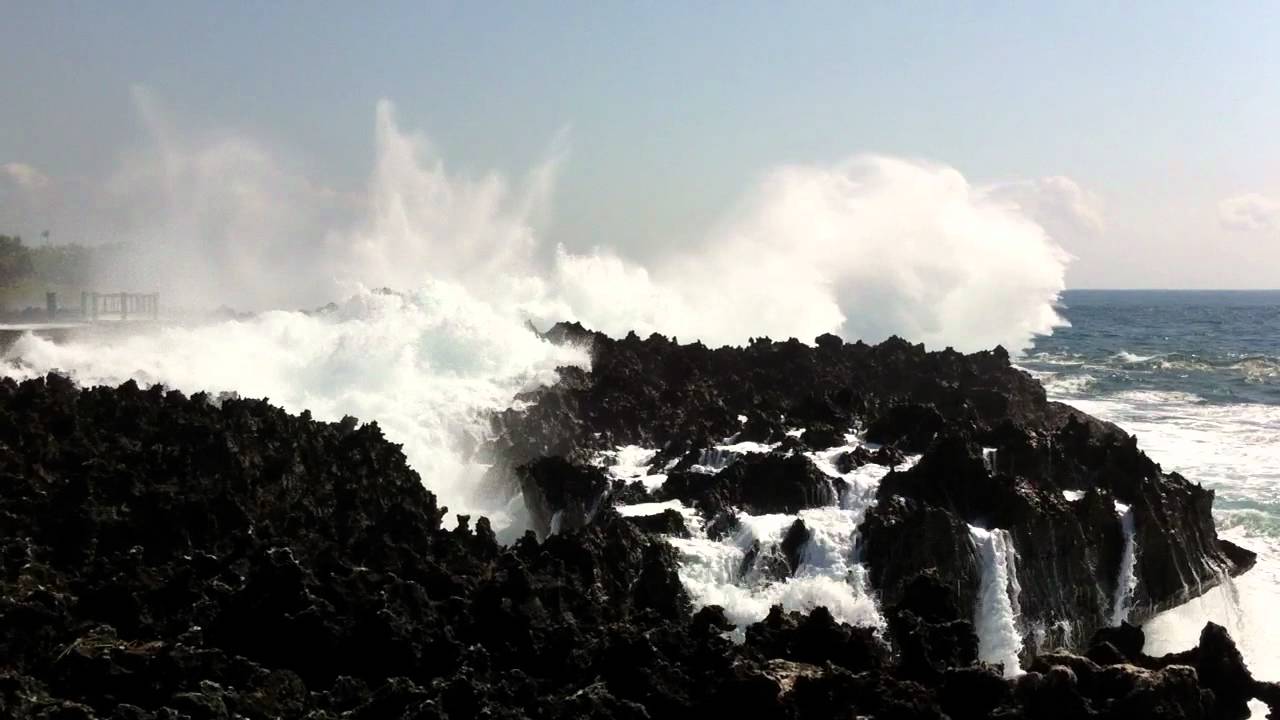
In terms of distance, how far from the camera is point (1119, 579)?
1747cm

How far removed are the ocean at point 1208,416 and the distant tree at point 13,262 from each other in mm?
69056

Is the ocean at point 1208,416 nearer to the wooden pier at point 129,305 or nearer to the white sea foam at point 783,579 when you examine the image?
the white sea foam at point 783,579

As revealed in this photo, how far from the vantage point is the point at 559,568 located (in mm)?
14367

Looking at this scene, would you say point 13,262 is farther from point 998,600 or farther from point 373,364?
point 998,600

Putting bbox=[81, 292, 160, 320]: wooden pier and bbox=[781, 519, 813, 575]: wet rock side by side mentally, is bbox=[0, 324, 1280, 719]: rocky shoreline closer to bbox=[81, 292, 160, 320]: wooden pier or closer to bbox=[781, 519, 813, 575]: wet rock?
bbox=[781, 519, 813, 575]: wet rock

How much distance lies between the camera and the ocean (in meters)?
18.0

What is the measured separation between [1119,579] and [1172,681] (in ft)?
26.2

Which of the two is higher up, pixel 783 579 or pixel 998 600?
pixel 783 579

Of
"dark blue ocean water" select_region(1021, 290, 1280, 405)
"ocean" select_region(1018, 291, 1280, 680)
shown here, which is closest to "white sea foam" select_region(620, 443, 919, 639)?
"ocean" select_region(1018, 291, 1280, 680)

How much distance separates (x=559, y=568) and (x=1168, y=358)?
194 ft

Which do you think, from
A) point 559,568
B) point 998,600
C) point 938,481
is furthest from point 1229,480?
point 559,568

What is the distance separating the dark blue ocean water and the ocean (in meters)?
0.08

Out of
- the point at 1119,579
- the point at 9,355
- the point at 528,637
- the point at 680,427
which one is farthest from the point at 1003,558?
the point at 9,355

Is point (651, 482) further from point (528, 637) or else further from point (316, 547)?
point (528, 637)
